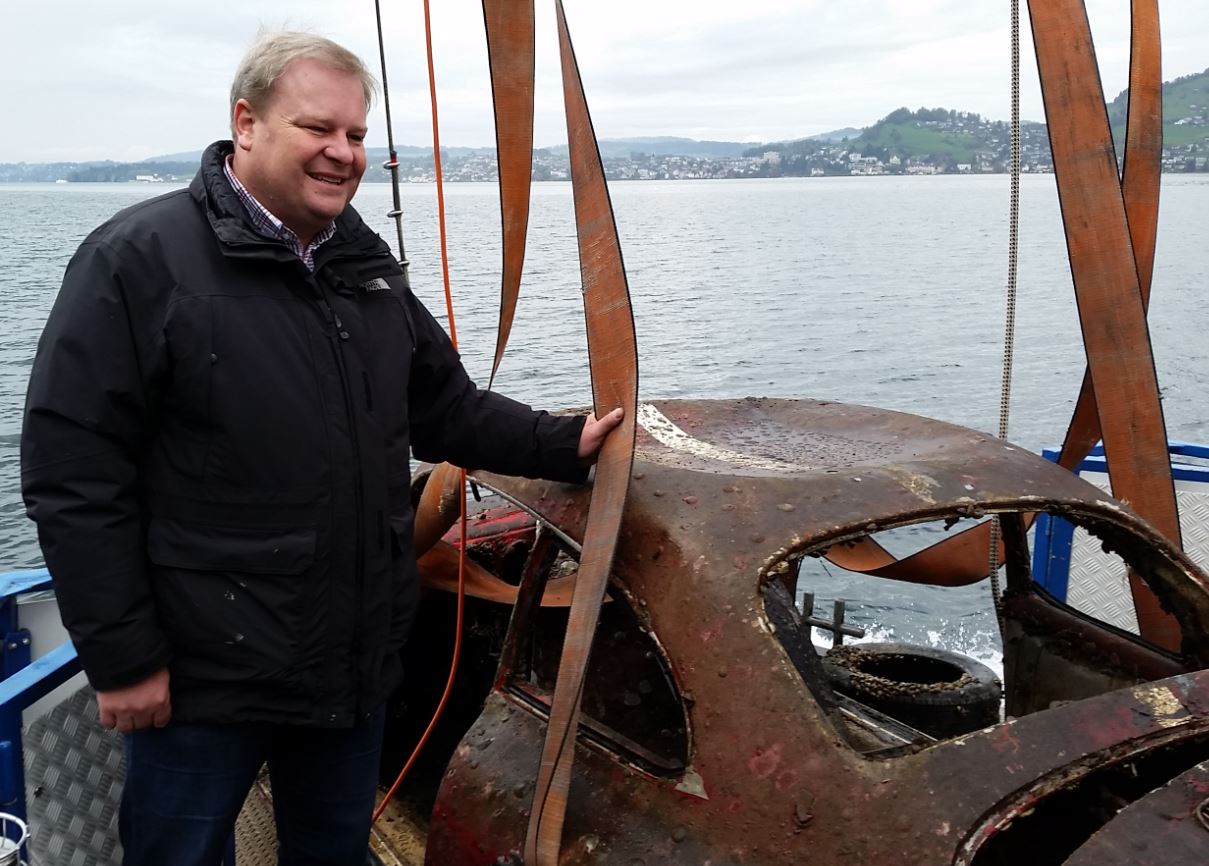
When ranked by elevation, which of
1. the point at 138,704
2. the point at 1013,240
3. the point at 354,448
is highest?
the point at 1013,240

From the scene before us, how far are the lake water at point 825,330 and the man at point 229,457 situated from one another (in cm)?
830

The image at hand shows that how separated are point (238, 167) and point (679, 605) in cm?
137

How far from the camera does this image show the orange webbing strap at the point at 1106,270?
11.9 feet

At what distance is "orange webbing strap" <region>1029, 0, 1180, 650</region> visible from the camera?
11.9 feet

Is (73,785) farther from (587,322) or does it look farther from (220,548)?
(587,322)

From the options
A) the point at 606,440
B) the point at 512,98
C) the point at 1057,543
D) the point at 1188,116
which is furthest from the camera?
the point at 1188,116

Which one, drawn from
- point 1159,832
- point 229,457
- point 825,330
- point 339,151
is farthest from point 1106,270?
point 825,330

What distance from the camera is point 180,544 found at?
7.75ft

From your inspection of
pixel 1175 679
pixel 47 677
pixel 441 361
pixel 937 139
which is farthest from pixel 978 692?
pixel 937 139

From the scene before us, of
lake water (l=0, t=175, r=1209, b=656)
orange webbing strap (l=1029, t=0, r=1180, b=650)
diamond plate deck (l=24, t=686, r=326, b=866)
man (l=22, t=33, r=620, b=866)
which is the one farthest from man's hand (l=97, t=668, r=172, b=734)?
lake water (l=0, t=175, r=1209, b=656)

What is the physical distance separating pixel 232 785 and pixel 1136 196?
3.41m

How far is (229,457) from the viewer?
2367mm

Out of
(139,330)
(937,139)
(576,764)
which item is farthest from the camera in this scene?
(937,139)

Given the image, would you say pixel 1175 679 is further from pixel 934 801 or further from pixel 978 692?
pixel 978 692
